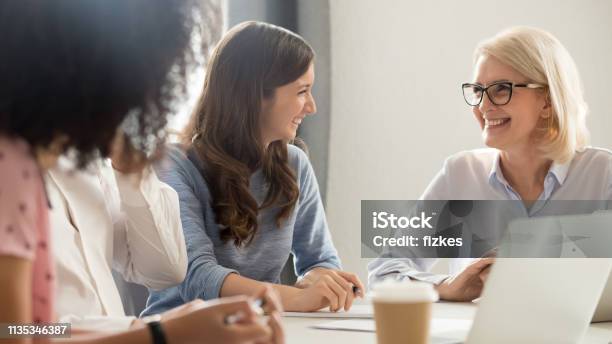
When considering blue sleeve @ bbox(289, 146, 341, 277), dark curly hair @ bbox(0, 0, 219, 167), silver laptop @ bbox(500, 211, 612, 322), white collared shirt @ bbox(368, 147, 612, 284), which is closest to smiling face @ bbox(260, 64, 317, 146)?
blue sleeve @ bbox(289, 146, 341, 277)

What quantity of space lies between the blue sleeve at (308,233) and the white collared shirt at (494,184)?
17cm

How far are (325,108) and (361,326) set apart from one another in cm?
189

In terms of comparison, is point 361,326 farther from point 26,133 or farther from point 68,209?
point 26,133

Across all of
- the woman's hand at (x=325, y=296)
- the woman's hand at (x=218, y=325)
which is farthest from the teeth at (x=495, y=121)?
the woman's hand at (x=218, y=325)

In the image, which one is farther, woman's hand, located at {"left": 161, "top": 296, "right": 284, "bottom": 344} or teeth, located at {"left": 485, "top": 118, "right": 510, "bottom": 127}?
teeth, located at {"left": 485, "top": 118, "right": 510, "bottom": 127}

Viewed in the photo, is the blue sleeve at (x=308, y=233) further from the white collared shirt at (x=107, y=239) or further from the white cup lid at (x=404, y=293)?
the white cup lid at (x=404, y=293)

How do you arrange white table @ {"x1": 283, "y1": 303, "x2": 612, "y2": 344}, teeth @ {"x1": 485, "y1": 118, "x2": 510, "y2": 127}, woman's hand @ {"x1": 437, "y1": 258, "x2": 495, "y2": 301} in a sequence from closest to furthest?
white table @ {"x1": 283, "y1": 303, "x2": 612, "y2": 344}, woman's hand @ {"x1": 437, "y1": 258, "x2": 495, "y2": 301}, teeth @ {"x1": 485, "y1": 118, "x2": 510, "y2": 127}

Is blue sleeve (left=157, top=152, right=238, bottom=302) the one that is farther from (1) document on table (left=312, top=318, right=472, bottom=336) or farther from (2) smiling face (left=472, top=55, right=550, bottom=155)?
(2) smiling face (left=472, top=55, right=550, bottom=155)

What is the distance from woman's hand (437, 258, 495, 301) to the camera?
1.82 m

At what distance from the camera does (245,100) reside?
6.91 feet

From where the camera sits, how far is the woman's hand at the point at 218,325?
0.85m

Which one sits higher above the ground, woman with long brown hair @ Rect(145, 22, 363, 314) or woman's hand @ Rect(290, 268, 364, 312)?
woman with long brown hair @ Rect(145, 22, 363, 314)

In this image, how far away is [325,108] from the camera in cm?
325

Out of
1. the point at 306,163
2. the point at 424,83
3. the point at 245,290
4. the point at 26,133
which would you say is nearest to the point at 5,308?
the point at 26,133
